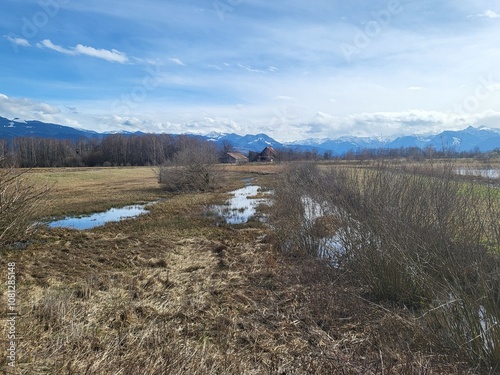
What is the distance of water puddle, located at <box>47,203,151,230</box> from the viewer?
18.3m

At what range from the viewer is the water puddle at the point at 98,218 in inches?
722

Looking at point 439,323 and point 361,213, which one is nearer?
point 439,323

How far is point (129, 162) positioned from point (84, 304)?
10471cm

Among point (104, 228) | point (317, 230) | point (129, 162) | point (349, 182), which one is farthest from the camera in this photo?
point (129, 162)

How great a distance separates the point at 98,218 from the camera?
68.0 ft

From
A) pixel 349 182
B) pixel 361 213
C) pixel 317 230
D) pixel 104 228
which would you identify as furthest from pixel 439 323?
pixel 104 228

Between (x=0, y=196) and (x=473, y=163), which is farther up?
(x=473, y=163)

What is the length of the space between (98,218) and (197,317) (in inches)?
654

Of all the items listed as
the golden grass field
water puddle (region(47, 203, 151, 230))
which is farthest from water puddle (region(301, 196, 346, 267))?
water puddle (region(47, 203, 151, 230))

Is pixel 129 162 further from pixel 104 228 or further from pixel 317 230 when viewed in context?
pixel 317 230

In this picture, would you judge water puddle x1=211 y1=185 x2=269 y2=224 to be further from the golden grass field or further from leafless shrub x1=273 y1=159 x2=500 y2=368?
leafless shrub x1=273 y1=159 x2=500 y2=368

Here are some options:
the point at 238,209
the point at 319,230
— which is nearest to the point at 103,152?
the point at 238,209

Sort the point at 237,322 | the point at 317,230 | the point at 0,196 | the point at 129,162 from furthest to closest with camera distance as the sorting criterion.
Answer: the point at 129,162 → the point at 317,230 → the point at 0,196 → the point at 237,322

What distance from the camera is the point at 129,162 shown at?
104m
